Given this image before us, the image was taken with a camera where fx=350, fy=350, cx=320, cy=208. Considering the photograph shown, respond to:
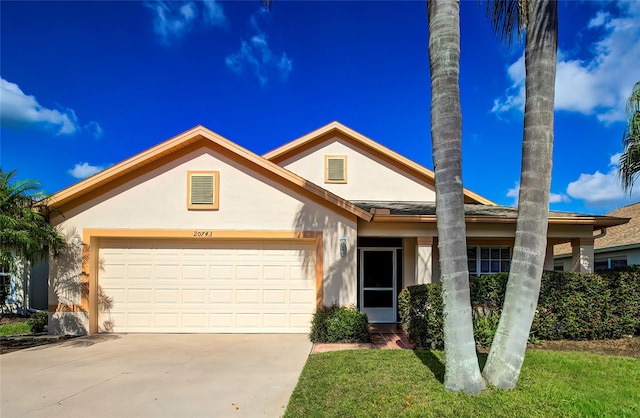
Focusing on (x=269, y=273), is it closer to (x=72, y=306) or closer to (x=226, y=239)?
(x=226, y=239)

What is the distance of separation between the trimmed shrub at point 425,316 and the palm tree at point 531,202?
112 inches

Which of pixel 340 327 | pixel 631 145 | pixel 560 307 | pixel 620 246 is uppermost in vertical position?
pixel 631 145

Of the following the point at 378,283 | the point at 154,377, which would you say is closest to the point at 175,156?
the point at 154,377

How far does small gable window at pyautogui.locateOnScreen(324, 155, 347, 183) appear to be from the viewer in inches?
520

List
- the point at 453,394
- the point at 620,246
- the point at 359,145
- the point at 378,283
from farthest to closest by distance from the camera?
1. the point at 620,246
2. the point at 359,145
3. the point at 378,283
4. the point at 453,394

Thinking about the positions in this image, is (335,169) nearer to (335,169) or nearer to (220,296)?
(335,169)

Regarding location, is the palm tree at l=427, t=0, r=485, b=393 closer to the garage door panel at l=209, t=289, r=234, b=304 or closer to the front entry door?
the garage door panel at l=209, t=289, r=234, b=304

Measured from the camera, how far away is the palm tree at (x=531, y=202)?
13.9 feet

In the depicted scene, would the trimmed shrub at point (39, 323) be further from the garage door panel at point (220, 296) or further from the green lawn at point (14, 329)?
the garage door panel at point (220, 296)

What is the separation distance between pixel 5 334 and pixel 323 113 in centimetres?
1215

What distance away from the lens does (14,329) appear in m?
10.0

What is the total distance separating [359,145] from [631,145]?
26.2ft

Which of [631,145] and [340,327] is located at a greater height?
[631,145]

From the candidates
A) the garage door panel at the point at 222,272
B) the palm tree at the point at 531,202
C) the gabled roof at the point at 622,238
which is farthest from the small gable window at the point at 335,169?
the gabled roof at the point at 622,238
